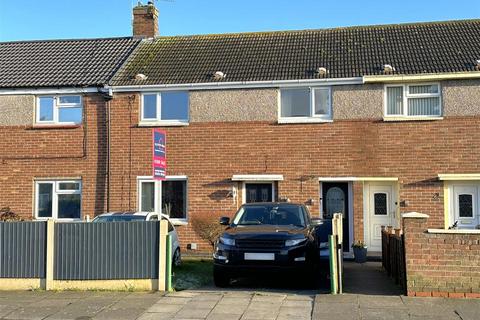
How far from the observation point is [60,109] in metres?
17.4

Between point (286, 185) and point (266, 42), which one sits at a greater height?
point (266, 42)

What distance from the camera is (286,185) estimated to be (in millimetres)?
16047

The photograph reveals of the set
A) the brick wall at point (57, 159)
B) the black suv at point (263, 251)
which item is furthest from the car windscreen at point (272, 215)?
the brick wall at point (57, 159)

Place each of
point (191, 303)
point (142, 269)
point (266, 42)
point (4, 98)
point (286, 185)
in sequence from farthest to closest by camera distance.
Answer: point (266, 42) → point (4, 98) → point (286, 185) → point (142, 269) → point (191, 303)

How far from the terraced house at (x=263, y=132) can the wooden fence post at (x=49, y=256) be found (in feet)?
21.0

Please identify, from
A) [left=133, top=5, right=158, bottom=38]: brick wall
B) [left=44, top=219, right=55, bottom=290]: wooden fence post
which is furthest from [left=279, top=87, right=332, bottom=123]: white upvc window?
[left=44, top=219, right=55, bottom=290]: wooden fence post

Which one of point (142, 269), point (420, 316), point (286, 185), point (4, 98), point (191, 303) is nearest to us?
point (420, 316)

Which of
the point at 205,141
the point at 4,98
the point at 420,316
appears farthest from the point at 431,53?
the point at 4,98

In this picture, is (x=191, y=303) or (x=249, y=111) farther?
(x=249, y=111)

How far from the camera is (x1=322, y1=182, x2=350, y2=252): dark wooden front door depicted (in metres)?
16.1

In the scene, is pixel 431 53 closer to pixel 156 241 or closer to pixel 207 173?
pixel 207 173

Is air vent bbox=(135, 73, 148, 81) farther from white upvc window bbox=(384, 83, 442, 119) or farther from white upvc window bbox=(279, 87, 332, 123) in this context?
white upvc window bbox=(384, 83, 442, 119)

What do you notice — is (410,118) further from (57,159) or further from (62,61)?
(62,61)

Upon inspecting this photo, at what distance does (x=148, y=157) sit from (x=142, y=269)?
7085 mm
